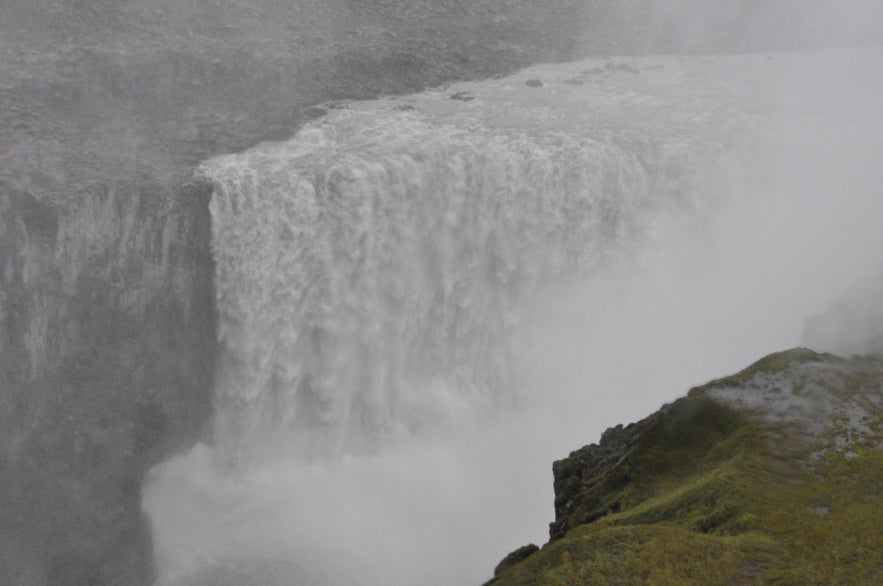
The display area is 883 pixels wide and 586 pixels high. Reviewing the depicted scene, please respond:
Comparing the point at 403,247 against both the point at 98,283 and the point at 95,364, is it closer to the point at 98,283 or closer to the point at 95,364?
the point at 98,283

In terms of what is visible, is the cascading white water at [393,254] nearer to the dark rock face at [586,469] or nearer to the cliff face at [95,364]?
the cliff face at [95,364]

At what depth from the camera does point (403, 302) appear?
106 feet

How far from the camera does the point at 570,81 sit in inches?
1726

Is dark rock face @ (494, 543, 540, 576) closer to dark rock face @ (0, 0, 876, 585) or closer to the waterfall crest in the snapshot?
the waterfall crest

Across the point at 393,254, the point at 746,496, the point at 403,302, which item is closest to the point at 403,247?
the point at 393,254

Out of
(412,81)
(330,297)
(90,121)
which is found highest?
(412,81)

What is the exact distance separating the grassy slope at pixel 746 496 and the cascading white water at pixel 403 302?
39.2ft

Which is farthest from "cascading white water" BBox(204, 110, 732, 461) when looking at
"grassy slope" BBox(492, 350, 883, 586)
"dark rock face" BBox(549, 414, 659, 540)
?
"grassy slope" BBox(492, 350, 883, 586)

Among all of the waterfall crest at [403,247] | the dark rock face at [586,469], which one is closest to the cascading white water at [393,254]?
the waterfall crest at [403,247]

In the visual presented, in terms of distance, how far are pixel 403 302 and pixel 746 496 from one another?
56.9 ft

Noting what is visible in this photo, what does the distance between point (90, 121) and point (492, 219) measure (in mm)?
15588

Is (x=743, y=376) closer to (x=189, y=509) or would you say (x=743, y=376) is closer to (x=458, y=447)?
(x=458, y=447)

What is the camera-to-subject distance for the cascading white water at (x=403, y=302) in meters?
29.9

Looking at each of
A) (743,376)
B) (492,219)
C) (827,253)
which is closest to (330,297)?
(492,219)
